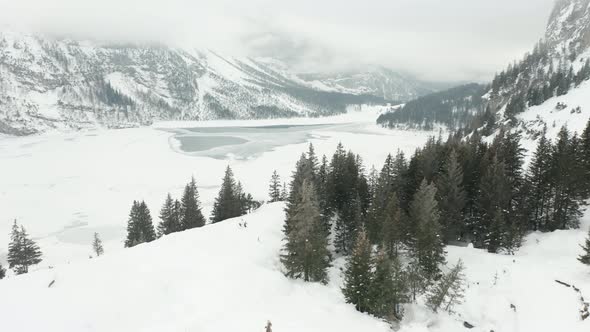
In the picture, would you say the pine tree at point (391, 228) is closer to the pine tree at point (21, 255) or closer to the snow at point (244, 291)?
the snow at point (244, 291)

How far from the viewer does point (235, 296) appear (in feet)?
82.5

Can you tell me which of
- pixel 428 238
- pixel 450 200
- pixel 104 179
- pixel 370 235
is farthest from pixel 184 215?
pixel 104 179

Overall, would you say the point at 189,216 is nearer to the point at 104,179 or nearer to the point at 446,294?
the point at 446,294

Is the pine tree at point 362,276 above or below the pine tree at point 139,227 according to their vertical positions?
above

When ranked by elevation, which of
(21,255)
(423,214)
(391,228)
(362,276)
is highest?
(423,214)

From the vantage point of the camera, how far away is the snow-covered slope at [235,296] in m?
21.8

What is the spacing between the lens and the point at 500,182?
37781 millimetres

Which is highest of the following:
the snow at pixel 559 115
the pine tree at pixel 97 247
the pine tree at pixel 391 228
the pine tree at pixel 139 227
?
the snow at pixel 559 115

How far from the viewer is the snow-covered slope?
71.6 feet

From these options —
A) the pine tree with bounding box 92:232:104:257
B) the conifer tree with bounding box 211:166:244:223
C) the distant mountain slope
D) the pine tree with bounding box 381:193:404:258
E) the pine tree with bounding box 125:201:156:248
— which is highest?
the distant mountain slope

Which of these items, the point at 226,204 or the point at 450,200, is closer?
the point at 450,200

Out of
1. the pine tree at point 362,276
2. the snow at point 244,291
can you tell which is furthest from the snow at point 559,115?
the pine tree at point 362,276

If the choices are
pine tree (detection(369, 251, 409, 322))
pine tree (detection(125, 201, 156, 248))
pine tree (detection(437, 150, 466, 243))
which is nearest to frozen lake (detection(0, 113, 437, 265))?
pine tree (detection(125, 201, 156, 248))

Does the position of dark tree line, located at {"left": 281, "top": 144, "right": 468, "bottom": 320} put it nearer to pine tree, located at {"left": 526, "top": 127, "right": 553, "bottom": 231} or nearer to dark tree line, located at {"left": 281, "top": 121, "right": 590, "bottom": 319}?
dark tree line, located at {"left": 281, "top": 121, "right": 590, "bottom": 319}
